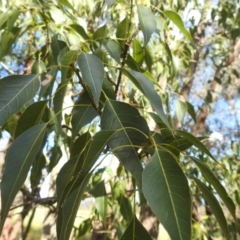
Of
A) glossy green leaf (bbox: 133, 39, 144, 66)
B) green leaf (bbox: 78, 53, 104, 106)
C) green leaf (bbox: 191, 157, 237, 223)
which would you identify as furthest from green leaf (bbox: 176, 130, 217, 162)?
glossy green leaf (bbox: 133, 39, 144, 66)

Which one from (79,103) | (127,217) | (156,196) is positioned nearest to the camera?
(156,196)

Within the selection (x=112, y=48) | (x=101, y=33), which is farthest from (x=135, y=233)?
(x=101, y=33)

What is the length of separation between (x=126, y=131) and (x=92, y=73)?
4.0 inches

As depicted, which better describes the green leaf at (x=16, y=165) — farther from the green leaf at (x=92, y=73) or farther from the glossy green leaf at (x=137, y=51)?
the glossy green leaf at (x=137, y=51)

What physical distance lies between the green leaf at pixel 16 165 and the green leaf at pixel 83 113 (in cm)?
14

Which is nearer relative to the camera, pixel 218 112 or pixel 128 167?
pixel 128 167

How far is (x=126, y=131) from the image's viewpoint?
26.1 inches

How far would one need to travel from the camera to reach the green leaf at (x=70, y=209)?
566mm

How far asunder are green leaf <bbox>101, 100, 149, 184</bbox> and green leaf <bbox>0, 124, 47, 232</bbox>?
11cm

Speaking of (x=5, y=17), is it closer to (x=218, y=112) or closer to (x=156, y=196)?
(x=156, y=196)

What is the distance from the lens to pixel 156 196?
1.66 feet

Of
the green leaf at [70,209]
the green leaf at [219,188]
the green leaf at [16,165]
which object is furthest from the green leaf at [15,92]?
the green leaf at [219,188]

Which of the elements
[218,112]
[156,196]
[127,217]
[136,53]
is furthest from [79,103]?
[218,112]

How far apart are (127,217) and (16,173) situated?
744 millimetres
